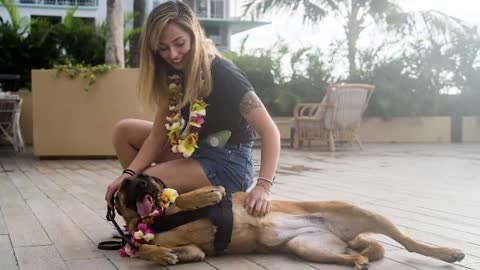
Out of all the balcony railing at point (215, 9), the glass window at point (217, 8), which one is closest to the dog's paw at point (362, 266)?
the balcony railing at point (215, 9)

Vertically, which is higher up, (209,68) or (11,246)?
(209,68)

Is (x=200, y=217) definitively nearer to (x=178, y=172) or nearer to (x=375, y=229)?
(x=178, y=172)

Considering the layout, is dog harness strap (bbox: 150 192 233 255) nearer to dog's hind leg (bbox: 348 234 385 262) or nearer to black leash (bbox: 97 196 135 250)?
black leash (bbox: 97 196 135 250)

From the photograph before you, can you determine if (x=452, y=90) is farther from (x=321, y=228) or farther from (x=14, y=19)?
(x=321, y=228)

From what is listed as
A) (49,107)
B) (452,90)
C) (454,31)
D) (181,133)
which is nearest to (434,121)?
(452,90)

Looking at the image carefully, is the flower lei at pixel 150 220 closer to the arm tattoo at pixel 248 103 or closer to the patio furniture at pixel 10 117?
the arm tattoo at pixel 248 103

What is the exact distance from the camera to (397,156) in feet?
27.3

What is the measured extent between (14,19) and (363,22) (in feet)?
27.3

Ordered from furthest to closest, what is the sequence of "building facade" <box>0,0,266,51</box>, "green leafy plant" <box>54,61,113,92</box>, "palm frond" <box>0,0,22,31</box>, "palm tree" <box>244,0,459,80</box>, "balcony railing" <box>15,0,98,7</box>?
"balcony railing" <box>15,0,98,7</box> < "building facade" <box>0,0,266,51</box> < "palm tree" <box>244,0,459,80</box> < "palm frond" <box>0,0,22,31</box> < "green leafy plant" <box>54,61,113,92</box>

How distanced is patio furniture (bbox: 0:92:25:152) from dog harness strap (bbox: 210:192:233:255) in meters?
5.97

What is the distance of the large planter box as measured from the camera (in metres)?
7.03

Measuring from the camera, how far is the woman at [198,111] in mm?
2455

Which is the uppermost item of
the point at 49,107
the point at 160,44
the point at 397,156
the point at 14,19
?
the point at 14,19

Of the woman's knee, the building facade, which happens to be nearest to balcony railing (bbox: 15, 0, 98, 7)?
the building facade
